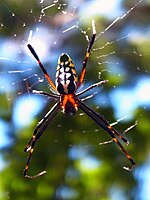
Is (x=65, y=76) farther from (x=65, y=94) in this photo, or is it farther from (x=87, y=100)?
(x=87, y=100)

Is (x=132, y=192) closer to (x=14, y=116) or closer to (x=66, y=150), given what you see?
(x=66, y=150)

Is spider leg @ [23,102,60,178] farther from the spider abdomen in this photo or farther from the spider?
the spider abdomen

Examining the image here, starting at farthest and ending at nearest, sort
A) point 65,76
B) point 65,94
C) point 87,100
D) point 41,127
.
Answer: point 87,100, point 41,127, point 65,94, point 65,76

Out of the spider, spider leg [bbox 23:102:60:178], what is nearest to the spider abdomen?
the spider

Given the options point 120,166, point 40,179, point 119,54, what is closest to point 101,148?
point 120,166

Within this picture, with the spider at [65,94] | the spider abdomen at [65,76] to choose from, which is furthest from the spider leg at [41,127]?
the spider abdomen at [65,76]

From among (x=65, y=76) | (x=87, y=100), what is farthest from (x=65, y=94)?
(x=87, y=100)

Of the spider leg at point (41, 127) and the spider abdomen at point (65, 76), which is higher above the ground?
the spider abdomen at point (65, 76)

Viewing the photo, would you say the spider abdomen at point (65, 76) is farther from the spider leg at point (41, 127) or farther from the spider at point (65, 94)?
the spider leg at point (41, 127)
